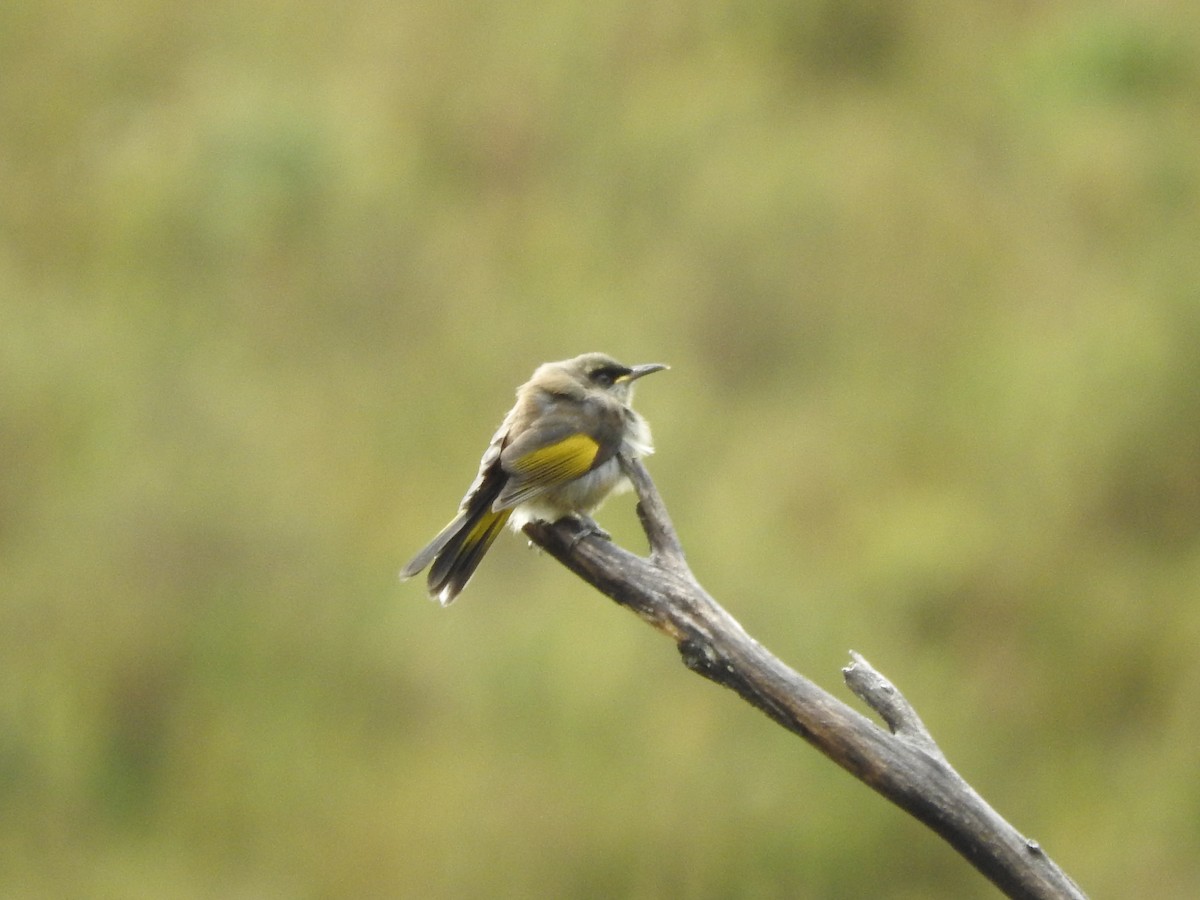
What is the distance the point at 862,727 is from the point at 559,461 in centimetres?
159

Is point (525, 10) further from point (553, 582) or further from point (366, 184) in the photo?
point (553, 582)

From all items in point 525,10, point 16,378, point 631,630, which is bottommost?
point 16,378

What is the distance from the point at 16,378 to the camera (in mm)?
7527

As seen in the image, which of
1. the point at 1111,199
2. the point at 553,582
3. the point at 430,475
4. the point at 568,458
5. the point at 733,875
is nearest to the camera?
the point at 568,458

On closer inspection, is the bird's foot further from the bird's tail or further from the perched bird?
the bird's tail

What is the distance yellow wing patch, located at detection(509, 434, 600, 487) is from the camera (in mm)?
4059

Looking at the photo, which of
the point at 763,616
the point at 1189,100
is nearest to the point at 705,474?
the point at 763,616

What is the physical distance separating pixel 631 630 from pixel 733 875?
3.76 ft

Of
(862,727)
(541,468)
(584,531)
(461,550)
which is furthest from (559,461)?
(862,727)

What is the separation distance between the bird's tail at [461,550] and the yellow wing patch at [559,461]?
13 cm

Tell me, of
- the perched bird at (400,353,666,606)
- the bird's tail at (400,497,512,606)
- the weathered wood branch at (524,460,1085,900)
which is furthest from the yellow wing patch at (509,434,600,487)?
the weathered wood branch at (524,460,1085,900)

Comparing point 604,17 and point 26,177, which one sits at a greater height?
point 604,17

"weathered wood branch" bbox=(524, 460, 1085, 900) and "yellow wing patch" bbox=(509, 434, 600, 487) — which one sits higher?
"yellow wing patch" bbox=(509, 434, 600, 487)

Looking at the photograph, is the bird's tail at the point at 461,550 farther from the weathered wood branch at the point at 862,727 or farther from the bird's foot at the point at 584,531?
the weathered wood branch at the point at 862,727
